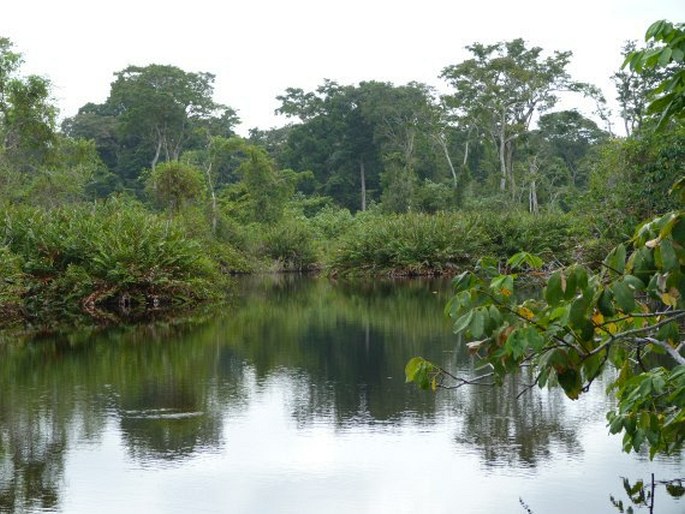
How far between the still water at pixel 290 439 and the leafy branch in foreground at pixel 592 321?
282 cm

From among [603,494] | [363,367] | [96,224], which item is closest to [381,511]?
[603,494]

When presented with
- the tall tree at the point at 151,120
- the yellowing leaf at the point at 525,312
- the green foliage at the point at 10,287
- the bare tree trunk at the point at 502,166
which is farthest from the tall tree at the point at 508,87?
the yellowing leaf at the point at 525,312

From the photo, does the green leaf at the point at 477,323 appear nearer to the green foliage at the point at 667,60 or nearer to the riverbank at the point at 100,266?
the green foliage at the point at 667,60

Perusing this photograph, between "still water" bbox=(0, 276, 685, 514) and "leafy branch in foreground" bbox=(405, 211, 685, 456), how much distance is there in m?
2.82

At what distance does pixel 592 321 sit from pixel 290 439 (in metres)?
5.60

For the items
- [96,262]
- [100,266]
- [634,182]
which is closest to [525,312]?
[100,266]

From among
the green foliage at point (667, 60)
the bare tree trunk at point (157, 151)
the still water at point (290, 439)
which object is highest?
the bare tree trunk at point (157, 151)

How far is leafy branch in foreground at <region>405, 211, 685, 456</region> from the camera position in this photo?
10.3 feet

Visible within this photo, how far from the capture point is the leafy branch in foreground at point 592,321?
3.14 metres

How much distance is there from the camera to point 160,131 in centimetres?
5816

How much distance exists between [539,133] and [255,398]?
1697 inches

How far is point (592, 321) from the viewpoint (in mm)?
3492

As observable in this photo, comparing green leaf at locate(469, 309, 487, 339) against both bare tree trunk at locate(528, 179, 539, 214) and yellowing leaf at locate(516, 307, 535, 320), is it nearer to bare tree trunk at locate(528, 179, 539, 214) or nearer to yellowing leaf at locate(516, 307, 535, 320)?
yellowing leaf at locate(516, 307, 535, 320)

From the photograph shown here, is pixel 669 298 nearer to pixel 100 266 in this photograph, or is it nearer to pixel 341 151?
pixel 100 266
